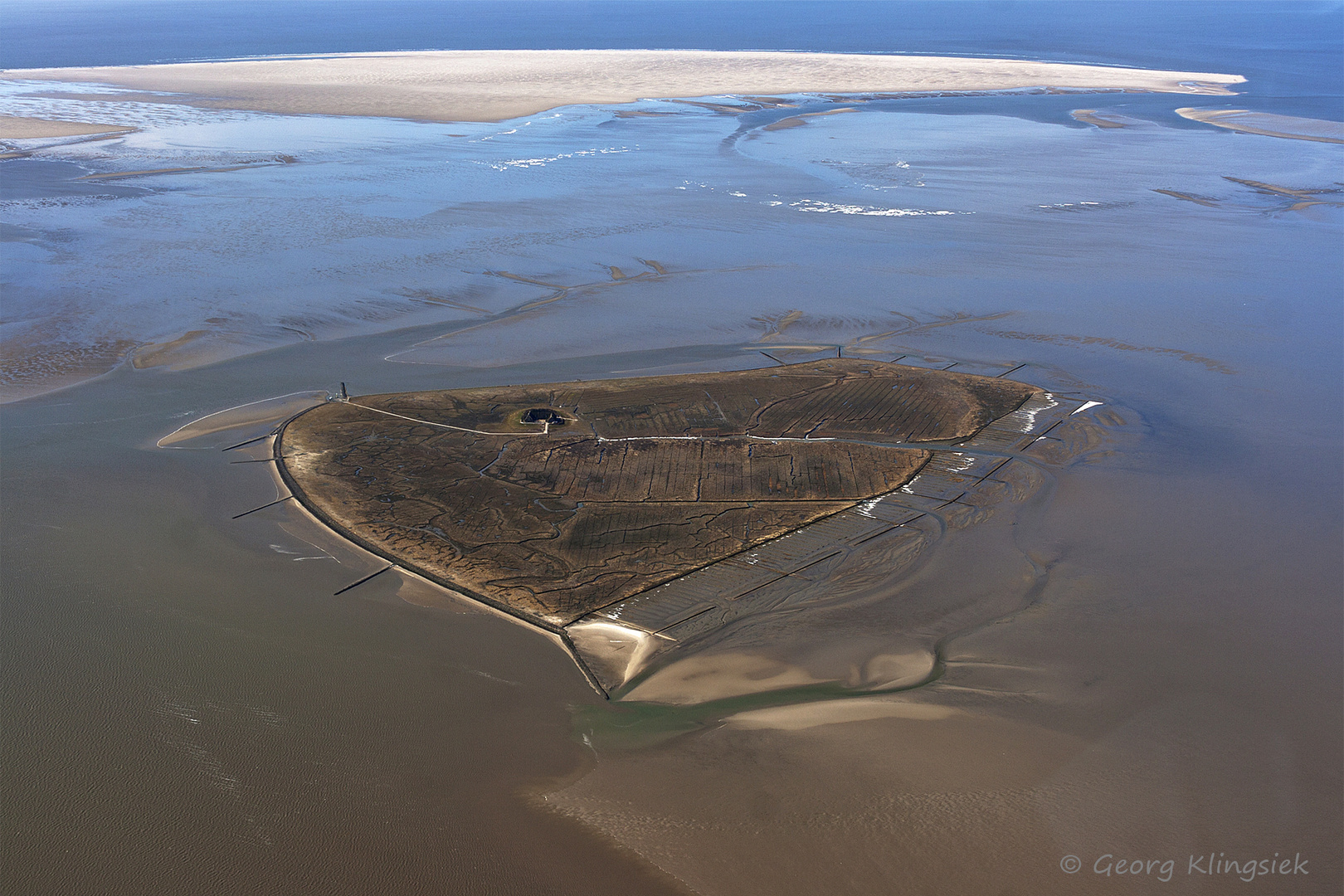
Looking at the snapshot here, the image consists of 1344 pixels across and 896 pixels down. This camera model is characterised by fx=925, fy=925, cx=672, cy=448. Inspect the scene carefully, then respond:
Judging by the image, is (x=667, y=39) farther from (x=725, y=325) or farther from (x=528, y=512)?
(x=528, y=512)

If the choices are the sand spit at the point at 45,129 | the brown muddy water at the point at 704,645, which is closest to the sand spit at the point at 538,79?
the sand spit at the point at 45,129

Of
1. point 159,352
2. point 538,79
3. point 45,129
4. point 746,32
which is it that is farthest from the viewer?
point 746,32

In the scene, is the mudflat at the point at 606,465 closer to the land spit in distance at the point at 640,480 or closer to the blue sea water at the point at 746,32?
the land spit in distance at the point at 640,480

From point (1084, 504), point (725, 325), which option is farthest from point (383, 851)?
point (725, 325)

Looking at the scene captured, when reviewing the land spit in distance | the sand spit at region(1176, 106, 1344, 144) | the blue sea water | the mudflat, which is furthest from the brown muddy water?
the blue sea water

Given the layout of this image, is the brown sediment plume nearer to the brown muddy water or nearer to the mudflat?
the brown muddy water

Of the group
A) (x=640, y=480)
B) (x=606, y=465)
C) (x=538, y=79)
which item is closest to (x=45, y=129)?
(x=538, y=79)

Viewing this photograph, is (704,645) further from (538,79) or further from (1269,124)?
(538,79)
